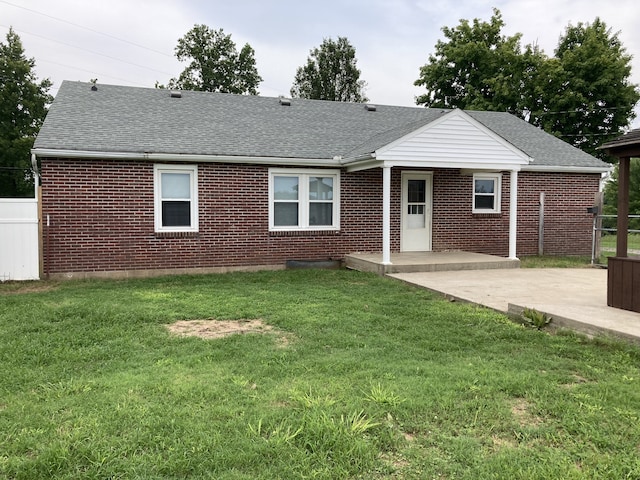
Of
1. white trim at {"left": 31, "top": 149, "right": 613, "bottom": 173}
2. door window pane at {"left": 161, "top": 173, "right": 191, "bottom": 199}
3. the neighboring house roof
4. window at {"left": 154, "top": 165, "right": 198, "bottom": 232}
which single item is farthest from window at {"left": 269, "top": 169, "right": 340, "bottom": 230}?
door window pane at {"left": 161, "top": 173, "right": 191, "bottom": 199}

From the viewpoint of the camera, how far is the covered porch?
10.5 m

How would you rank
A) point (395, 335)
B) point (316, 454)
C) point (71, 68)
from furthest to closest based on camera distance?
point (71, 68) < point (395, 335) < point (316, 454)

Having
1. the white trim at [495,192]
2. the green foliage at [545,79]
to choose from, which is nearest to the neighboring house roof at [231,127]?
the white trim at [495,192]

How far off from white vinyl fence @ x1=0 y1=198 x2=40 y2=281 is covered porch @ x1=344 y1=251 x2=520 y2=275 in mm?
6922

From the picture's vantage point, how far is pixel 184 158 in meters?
10.6

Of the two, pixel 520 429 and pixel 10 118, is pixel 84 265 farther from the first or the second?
pixel 10 118

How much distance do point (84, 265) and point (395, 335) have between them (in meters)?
7.46

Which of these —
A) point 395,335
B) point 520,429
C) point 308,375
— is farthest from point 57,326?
point 520,429

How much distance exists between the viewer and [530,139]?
15406mm

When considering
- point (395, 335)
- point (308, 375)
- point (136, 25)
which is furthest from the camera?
point (136, 25)

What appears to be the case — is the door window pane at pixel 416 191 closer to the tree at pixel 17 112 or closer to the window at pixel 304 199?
the window at pixel 304 199

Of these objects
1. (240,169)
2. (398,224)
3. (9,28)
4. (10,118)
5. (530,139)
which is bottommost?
(398,224)

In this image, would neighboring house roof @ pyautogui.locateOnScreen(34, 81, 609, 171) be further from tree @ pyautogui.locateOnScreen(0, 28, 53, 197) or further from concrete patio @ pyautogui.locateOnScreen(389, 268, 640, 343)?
tree @ pyautogui.locateOnScreen(0, 28, 53, 197)

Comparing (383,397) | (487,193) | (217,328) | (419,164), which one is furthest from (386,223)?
(383,397)
